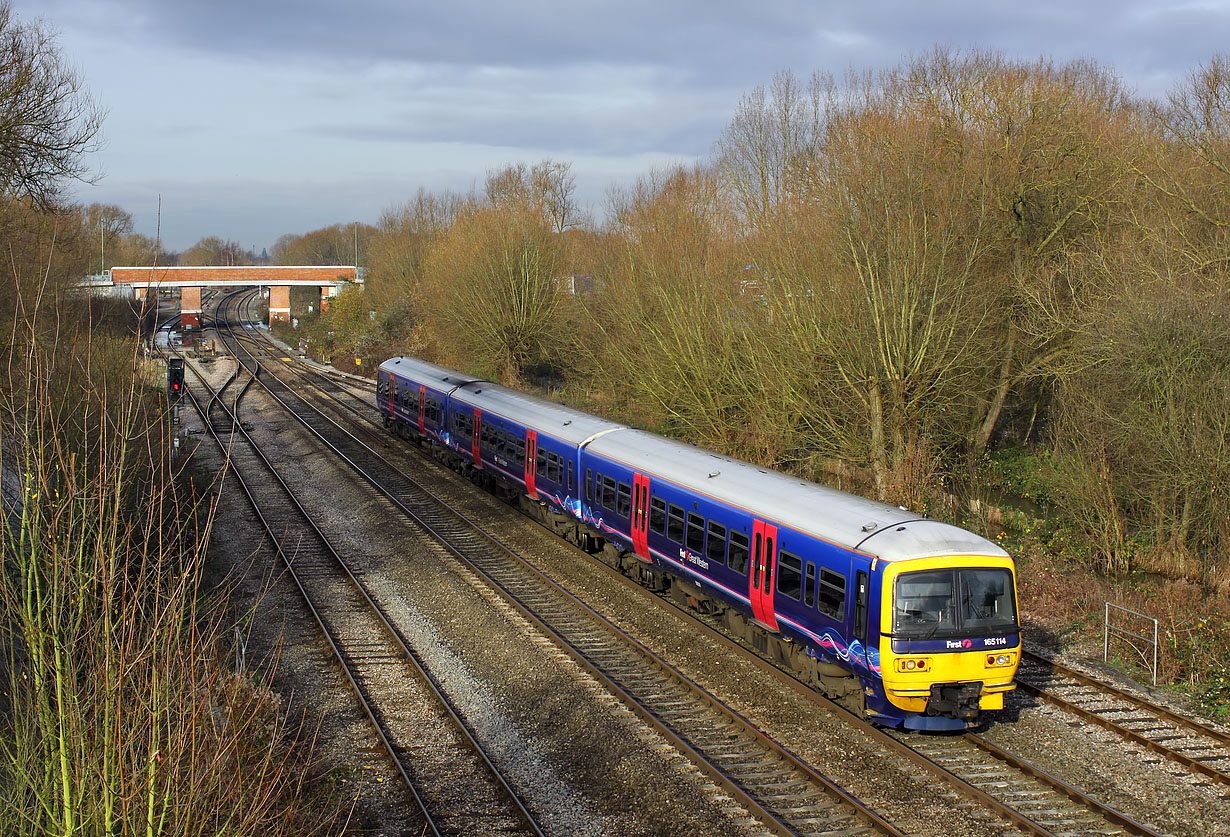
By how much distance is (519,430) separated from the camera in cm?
2136

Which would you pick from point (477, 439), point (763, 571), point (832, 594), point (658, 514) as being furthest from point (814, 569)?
point (477, 439)

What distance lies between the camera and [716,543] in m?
13.4

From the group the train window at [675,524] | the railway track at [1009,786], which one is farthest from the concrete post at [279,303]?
the railway track at [1009,786]

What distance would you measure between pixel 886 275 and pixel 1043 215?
5691mm

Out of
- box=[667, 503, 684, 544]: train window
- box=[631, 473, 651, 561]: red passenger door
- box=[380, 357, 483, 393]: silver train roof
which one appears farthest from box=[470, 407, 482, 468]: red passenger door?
box=[667, 503, 684, 544]: train window

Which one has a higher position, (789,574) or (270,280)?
(270,280)

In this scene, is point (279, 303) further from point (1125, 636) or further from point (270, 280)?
point (1125, 636)

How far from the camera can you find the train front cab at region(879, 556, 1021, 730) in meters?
10.1

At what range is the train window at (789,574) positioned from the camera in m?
11.6

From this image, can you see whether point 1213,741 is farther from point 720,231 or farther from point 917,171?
point 720,231

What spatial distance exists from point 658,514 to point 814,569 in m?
4.19

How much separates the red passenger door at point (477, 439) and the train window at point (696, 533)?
35.5ft

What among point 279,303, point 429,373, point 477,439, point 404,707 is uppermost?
point 279,303

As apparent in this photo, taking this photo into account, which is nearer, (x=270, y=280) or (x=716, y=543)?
(x=716, y=543)
